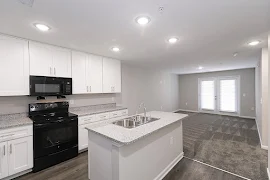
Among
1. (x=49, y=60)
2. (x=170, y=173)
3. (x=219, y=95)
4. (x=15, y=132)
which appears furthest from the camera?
(x=219, y=95)

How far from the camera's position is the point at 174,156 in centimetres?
256

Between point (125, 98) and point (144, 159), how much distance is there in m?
3.06

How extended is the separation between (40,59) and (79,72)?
810 mm

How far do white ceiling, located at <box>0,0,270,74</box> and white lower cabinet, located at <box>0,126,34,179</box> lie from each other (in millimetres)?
1628

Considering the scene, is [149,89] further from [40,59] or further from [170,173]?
[40,59]

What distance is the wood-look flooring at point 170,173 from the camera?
216cm

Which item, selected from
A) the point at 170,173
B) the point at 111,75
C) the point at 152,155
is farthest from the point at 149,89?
the point at 152,155

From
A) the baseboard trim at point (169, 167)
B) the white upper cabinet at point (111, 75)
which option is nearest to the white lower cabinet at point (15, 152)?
the white upper cabinet at point (111, 75)

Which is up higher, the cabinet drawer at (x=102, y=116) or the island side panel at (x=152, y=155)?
the cabinet drawer at (x=102, y=116)

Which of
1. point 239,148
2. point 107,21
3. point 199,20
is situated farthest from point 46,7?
point 239,148

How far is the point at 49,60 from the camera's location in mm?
2686

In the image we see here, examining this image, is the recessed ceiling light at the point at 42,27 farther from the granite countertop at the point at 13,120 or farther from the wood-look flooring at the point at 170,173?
the wood-look flooring at the point at 170,173

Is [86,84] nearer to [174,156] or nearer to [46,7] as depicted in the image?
[46,7]

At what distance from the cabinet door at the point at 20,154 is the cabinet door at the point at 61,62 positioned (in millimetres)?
1355
